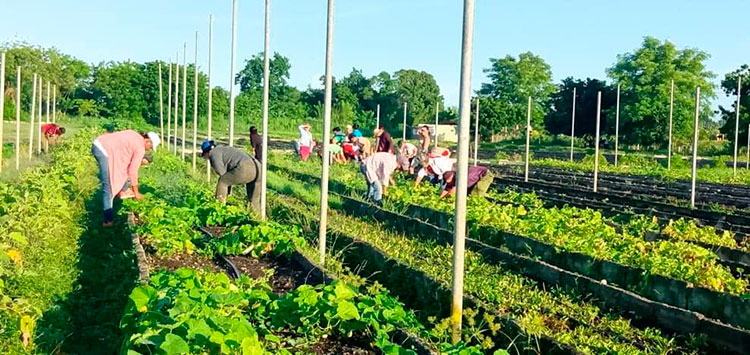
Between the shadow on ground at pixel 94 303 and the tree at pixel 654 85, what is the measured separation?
40.0 m

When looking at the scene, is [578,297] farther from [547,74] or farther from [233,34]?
[547,74]

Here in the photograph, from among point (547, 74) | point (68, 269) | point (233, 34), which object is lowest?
point (68, 269)

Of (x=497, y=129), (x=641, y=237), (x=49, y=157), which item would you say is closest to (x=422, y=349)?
(x=641, y=237)

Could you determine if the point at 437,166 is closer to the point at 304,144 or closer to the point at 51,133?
the point at 304,144

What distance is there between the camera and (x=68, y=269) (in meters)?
8.99

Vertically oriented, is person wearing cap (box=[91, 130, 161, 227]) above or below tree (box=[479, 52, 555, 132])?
below

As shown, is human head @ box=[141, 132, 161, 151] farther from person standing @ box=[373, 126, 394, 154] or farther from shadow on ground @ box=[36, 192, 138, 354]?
person standing @ box=[373, 126, 394, 154]

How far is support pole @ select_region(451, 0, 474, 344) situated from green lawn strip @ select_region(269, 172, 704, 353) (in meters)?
0.54

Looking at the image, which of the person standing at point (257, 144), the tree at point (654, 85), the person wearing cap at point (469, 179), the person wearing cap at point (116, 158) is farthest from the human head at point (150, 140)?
the tree at point (654, 85)

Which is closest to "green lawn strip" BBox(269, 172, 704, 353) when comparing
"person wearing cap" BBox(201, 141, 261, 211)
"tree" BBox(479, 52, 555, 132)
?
"person wearing cap" BBox(201, 141, 261, 211)

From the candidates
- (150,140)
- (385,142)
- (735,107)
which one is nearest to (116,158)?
(150,140)

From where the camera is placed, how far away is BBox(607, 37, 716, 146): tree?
48.4 metres

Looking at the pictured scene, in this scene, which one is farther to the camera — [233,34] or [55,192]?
[233,34]

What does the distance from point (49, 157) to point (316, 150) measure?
843cm
